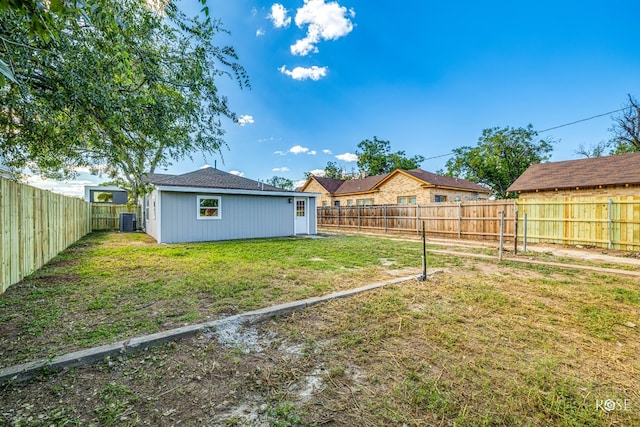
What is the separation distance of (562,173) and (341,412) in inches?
707

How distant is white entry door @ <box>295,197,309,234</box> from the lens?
48.6 ft

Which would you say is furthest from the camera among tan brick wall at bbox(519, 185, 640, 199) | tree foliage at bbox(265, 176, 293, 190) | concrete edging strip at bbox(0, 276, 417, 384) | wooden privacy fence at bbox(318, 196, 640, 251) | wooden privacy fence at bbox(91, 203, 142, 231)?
tree foliage at bbox(265, 176, 293, 190)

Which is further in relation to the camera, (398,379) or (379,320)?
(379,320)

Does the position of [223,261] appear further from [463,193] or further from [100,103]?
[463,193]

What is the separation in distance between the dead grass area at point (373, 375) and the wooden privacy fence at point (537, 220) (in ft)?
16.9

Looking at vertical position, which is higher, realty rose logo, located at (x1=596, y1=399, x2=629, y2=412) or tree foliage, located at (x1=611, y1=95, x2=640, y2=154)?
tree foliage, located at (x1=611, y1=95, x2=640, y2=154)

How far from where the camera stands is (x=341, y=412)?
1.82 meters

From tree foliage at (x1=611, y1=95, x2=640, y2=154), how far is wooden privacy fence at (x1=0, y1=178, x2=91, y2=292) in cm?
3394

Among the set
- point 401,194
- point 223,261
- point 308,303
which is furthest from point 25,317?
point 401,194

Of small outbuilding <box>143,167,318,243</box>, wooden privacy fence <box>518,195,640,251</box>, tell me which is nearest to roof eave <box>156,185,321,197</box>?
small outbuilding <box>143,167,318,243</box>

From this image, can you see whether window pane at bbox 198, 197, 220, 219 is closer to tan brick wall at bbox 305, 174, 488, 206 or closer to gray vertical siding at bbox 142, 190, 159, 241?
gray vertical siding at bbox 142, 190, 159, 241

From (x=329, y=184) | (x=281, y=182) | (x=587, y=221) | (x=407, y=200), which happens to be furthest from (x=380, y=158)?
(x=587, y=221)

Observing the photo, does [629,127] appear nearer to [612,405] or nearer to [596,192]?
[596,192]

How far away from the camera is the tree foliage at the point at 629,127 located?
21.8 m
